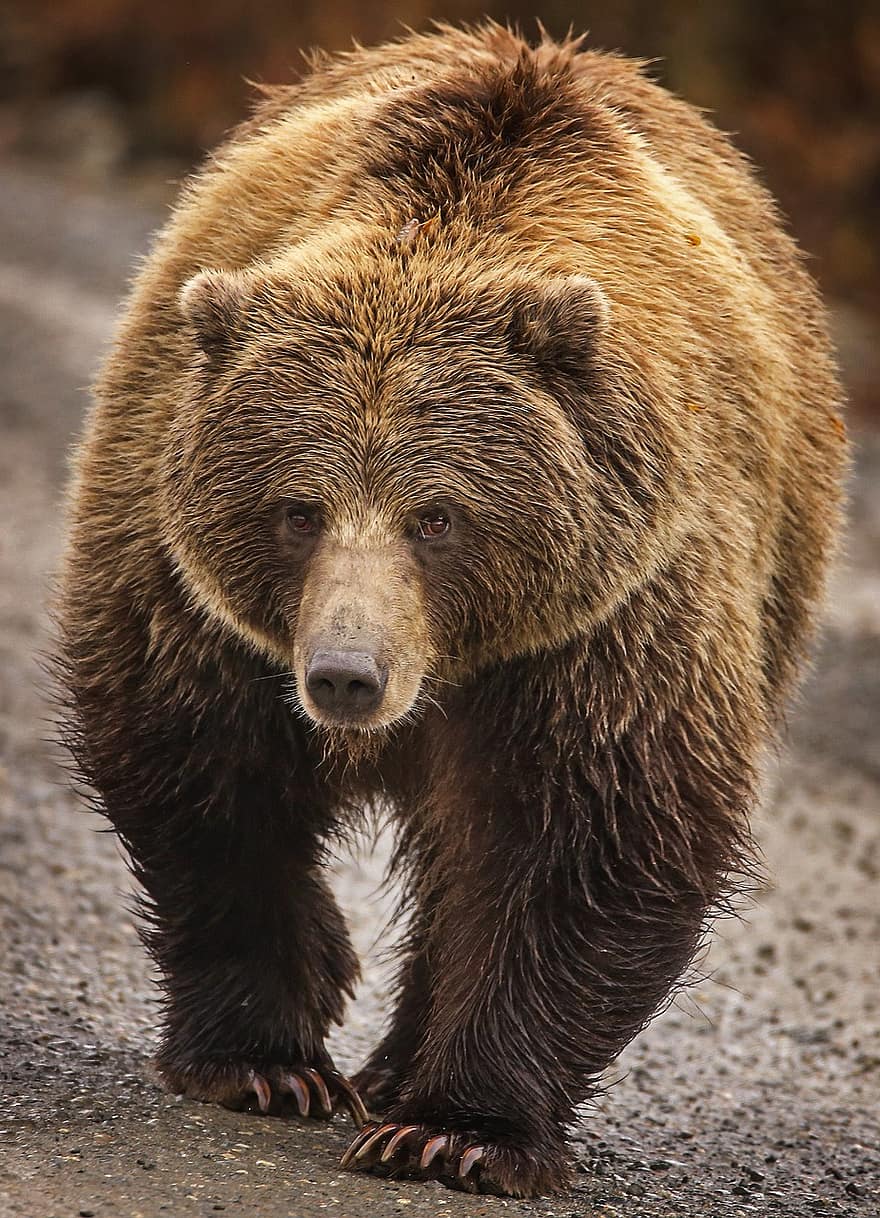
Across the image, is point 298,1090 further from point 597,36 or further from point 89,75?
point 89,75

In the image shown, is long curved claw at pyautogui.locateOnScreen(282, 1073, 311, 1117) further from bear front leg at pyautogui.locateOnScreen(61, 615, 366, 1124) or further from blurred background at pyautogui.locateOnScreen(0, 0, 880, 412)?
blurred background at pyautogui.locateOnScreen(0, 0, 880, 412)

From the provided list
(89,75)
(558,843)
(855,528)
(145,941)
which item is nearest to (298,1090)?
(145,941)

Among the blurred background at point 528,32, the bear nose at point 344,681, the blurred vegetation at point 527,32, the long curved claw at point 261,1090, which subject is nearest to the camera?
the bear nose at point 344,681

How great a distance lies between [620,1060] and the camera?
687 centimetres

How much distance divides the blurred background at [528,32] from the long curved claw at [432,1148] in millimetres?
8988

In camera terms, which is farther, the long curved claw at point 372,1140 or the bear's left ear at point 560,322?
the long curved claw at point 372,1140

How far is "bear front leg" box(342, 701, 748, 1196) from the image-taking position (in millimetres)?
4844

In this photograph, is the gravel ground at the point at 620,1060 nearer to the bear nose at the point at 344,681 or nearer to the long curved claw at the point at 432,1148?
the long curved claw at the point at 432,1148

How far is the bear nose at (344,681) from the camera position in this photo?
4195mm

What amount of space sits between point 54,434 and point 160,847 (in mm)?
10684

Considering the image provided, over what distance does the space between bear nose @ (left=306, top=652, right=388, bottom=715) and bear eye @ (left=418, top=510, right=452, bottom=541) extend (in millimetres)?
430

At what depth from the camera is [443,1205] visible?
183 inches

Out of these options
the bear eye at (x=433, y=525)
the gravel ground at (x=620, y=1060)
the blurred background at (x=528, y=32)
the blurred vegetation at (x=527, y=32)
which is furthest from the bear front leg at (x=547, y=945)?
the blurred vegetation at (x=527, y=32)

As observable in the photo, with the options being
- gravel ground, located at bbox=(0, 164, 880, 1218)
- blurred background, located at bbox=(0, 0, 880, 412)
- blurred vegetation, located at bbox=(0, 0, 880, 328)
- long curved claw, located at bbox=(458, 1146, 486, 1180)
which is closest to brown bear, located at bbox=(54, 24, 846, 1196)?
long curved claw, located at bbox=(458, 1146, 486, 1180)
